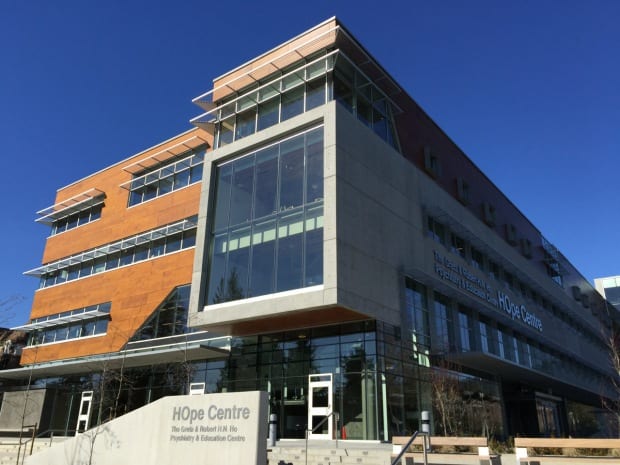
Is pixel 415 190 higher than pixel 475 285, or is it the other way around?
pixel 415 190

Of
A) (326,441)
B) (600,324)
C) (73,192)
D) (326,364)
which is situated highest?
(73,192)

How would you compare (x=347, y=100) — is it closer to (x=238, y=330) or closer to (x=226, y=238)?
(x=226, y=238)

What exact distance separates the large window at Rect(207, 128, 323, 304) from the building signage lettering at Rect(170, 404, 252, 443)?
861 cm

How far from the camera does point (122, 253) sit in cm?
3575

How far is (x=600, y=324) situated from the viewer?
203 ft

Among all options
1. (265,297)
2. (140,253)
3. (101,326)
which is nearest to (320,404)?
(265,297)

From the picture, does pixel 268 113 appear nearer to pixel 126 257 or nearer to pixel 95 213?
pixel 126 257

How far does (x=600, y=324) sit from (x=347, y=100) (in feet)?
169

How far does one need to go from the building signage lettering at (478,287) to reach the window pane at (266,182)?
10.1 meters

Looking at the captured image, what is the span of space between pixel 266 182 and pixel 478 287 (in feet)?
52.2

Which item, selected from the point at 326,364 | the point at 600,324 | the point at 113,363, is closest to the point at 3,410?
the point at 113,363

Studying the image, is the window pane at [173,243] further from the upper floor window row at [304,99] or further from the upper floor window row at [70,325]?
the upper floor window row at [304,99]

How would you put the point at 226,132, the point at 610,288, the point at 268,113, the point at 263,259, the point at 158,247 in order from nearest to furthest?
the point at 263,259 → the point at 268,113 → the point at 226,132 → the point at 158,247 → the point at 610,288

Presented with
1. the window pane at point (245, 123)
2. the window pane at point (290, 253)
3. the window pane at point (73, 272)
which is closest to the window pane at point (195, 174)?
the window pane at point (245, 123)
